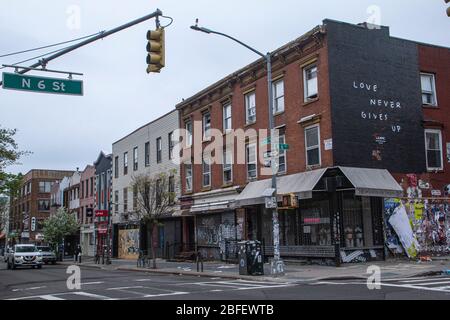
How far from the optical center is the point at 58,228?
50250 millimetres

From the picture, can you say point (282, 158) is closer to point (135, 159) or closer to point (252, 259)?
point (252, 259)

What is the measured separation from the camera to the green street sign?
488 inches

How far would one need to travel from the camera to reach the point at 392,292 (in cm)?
1313

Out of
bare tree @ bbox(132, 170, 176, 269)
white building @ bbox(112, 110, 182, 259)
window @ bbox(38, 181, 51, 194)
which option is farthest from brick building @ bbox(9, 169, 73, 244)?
bare tree @ bbox(132, 170, 176, 269)

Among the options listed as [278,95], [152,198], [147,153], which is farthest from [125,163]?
[278,95]

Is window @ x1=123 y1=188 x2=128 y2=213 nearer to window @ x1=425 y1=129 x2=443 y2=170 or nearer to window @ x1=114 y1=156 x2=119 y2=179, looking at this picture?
window @ x1=114 y1=156 x2=119 y2=179

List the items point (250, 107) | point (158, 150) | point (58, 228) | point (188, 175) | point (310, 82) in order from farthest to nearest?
point (58, 228)
point (158, 150)
point (188, 175)
point (250, 107)
point (310, 82)

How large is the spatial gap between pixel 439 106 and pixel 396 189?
6032mm

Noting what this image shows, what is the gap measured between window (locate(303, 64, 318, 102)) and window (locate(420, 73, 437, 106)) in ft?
19.0

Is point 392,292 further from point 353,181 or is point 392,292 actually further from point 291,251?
point 291,251

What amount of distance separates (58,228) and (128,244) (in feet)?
33.8

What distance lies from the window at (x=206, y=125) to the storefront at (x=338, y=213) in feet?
26.9

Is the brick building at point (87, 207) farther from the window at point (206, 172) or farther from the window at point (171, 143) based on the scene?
the window at point (206, 172)

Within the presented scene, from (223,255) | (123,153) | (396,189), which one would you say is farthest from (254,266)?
(123,153)
